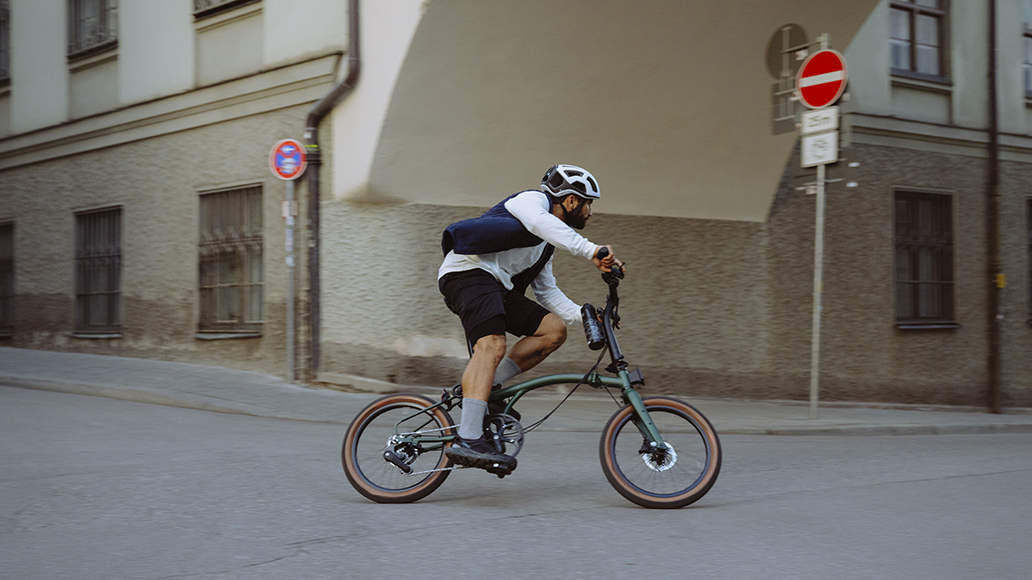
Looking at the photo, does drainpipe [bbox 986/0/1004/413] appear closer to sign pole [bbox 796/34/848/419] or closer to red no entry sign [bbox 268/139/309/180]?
sign pole [bbox 796/34/848/419]

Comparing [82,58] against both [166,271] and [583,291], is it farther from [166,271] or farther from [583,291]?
[583,291]

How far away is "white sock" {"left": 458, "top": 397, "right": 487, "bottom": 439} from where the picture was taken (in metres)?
4.91

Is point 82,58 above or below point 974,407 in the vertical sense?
above

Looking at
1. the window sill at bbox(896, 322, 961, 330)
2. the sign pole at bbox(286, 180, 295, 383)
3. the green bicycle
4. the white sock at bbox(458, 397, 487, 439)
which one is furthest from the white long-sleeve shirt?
the window sill at bbox(896, 322, 961, 330)

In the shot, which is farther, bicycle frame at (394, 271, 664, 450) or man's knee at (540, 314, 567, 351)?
man's knee at (540, 314, 567, 351)

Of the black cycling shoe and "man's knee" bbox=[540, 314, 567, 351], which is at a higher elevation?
"man's knee" bbox=[540, 314, 567, 351]

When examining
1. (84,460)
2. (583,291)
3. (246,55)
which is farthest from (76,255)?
(84,460)

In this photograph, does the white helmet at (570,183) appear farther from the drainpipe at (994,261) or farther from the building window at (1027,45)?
the building window at (1027,45)

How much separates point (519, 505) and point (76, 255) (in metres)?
11.0

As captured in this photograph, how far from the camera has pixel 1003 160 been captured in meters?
14.8

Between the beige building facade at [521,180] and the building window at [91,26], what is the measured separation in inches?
1.7

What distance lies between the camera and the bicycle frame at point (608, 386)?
16.0ft

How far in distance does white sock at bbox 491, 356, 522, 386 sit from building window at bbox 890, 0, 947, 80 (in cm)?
1064

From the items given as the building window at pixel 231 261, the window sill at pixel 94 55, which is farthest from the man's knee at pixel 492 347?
the window sill at pixel 94 55
